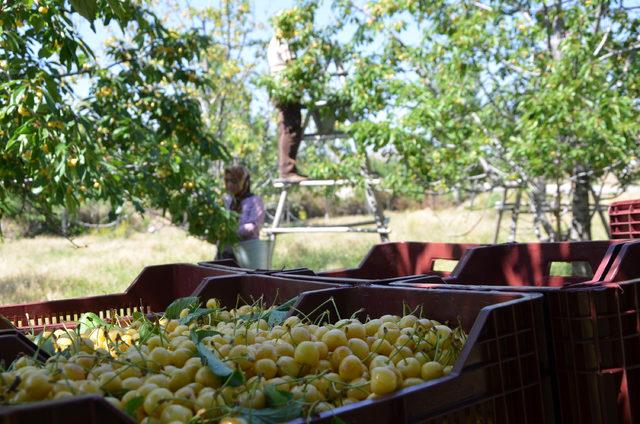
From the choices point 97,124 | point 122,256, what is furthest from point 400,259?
point 122,256

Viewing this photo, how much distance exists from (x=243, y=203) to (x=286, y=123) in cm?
287

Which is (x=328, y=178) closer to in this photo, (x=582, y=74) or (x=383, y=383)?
(x=582, y=74)

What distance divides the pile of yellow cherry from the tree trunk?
677 centimetres

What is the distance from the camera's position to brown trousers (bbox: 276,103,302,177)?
9.20 m

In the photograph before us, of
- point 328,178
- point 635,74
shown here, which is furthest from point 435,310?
point 328,178

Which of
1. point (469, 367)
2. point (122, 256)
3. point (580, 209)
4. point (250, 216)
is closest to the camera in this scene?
point (469, 367)

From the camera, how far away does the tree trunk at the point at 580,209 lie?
8.02 meters

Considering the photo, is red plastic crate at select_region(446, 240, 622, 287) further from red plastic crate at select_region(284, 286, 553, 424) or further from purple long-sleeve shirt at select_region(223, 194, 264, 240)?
purple long-sleeve shirt at select_region(223, 194, 264, 240)

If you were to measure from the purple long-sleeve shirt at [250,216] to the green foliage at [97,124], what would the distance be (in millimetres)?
970

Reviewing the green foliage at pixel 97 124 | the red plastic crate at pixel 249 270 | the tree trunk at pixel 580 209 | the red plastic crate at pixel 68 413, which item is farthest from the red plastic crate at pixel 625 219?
the tree trunk at pixel 580 209

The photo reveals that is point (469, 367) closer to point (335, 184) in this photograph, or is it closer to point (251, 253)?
point (251, 253)

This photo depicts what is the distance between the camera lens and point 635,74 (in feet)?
23.9

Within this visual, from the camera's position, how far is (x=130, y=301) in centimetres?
300

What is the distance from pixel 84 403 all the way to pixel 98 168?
3.73m
